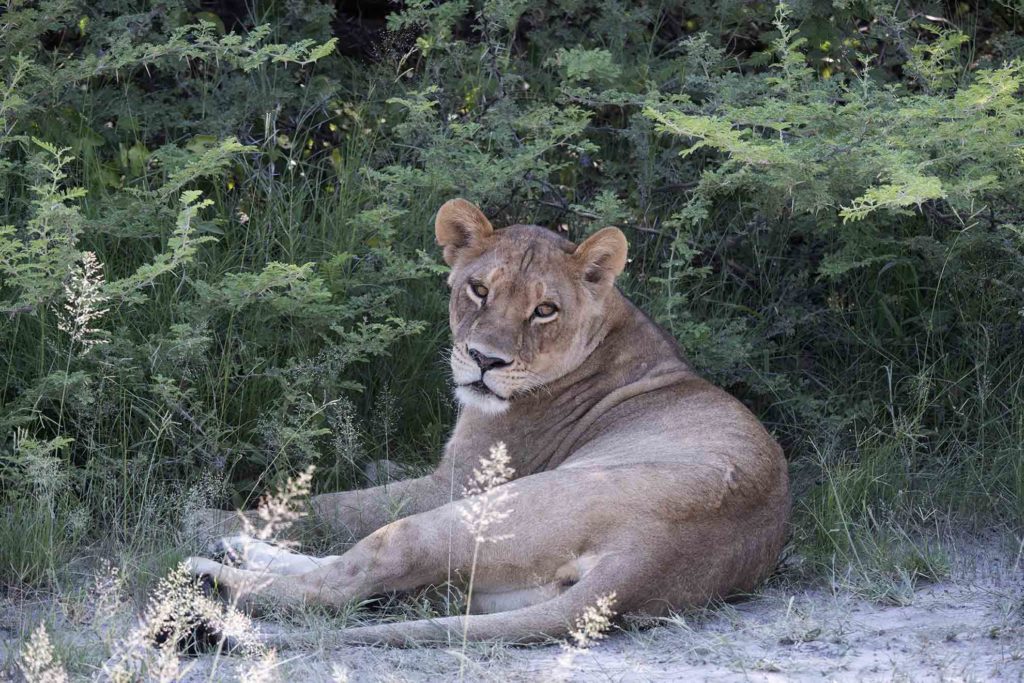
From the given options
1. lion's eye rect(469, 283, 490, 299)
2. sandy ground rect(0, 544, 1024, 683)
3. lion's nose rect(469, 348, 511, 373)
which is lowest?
sandy ground rect(0, 544, 1024, 683)

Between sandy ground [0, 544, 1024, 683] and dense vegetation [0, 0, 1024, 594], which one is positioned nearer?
sandy ground [0, 544, 1024, 683]

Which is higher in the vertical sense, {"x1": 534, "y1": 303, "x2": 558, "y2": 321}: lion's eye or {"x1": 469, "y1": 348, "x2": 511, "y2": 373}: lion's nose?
{"x1": 534, "y1": 303, "x2": 558, "y2": 321}: lion's eye

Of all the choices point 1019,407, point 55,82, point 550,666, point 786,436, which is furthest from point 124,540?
point 1019,407

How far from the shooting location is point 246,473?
5.44 metres

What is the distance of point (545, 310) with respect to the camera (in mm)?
5082

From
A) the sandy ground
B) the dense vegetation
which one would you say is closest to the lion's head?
the dense vegetation

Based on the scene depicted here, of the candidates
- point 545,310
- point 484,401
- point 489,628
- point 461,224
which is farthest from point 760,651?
point 461,224

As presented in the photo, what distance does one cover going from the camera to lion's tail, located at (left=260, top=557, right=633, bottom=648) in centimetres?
385

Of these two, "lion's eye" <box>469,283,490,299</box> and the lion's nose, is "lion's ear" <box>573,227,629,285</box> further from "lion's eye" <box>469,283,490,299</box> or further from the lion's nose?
the lion's nose

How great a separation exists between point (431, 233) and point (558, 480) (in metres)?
2.27

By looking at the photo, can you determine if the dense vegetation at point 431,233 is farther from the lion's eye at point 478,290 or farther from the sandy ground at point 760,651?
the lion's eye at point 478,290

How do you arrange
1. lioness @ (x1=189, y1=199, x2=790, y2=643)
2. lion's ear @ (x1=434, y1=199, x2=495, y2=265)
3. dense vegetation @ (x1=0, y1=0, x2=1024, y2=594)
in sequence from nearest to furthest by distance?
lioness @ (x1=189, y1=199, x2=790, y2=643)
dense vegetation @ (x1=0, y1=0, x2=1024, y2=594)
lion's ear @ (x1=434, y1=199, x2=495, y2=265)

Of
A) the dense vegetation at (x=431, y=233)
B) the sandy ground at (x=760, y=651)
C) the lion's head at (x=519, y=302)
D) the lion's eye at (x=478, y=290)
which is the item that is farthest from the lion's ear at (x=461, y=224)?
the sandy ground at (x=760, y=651)

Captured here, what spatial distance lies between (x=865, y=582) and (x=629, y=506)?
953mm
